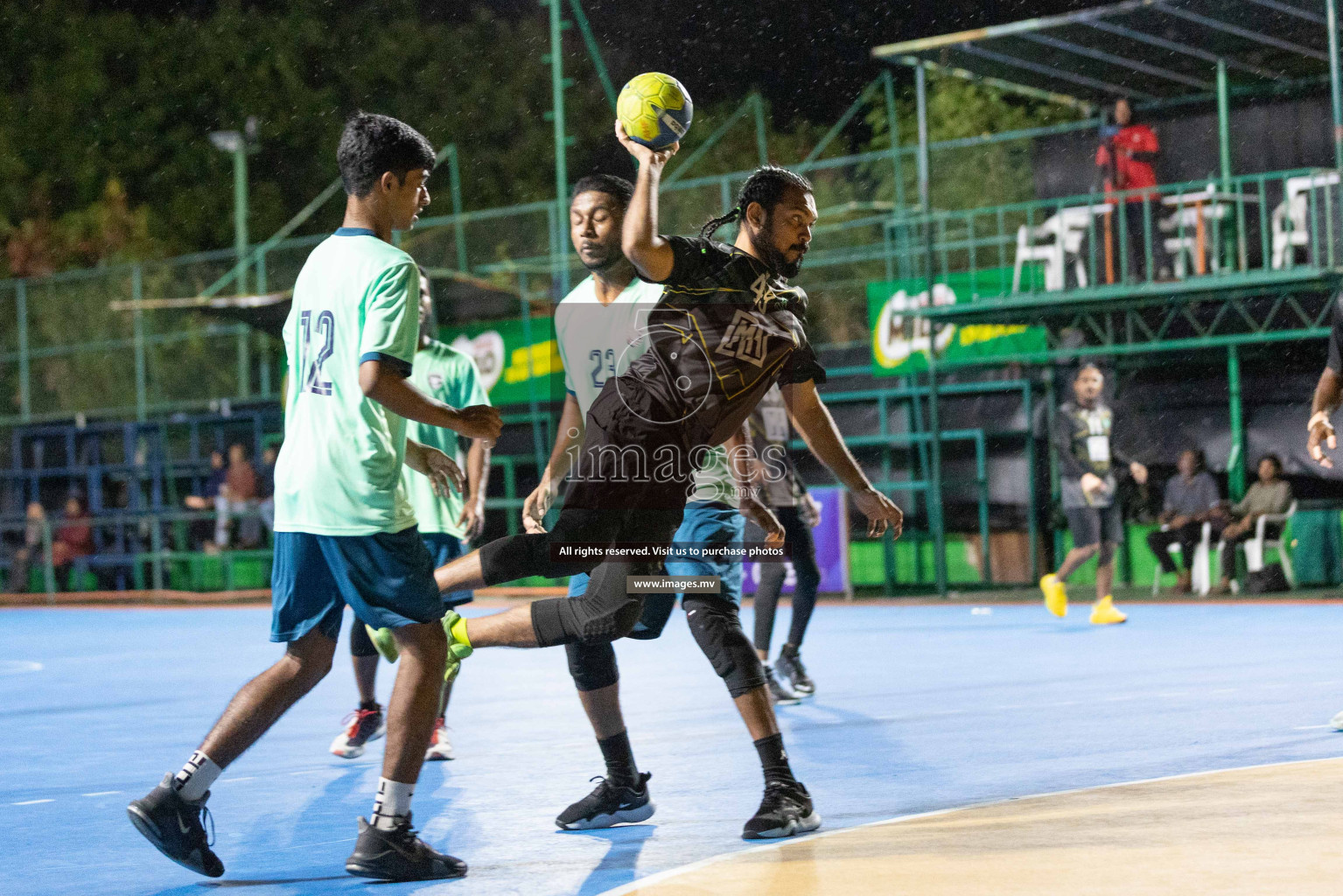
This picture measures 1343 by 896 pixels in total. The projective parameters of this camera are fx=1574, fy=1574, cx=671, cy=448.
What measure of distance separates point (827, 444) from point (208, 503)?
1874 cm

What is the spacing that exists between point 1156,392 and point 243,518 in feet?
41.6

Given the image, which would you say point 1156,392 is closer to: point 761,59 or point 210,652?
point 210,652

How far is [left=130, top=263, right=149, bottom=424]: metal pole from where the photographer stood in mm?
25297

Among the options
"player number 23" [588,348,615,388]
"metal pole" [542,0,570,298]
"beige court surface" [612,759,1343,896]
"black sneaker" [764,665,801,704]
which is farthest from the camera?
"metal pole" [542,0,570,298]

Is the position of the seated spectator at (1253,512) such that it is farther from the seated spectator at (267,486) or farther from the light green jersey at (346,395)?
the light green jersey at (346,395)

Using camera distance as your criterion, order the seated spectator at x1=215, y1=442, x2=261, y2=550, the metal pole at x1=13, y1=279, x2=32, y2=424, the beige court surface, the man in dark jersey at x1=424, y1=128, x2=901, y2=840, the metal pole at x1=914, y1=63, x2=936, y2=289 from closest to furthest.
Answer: the beige court surface
the man in dark jersey at x1=424, y1=128, x2=901, y2=840
the metal pole at x1=914, y1=63, x2=936, y2=289
the seated spectator at x1=215, y1=442, x2=261, y2=550
the metal pole at x1=13, y1=279, x2=32, y2=424

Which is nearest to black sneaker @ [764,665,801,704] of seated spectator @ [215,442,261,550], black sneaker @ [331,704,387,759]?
black sneaker @ [331,704,387,759]

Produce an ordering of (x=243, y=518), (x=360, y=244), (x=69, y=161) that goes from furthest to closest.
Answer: (x=69, y=161)
(x=243, y=518)
(x=360, y=244)

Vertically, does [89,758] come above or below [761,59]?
below

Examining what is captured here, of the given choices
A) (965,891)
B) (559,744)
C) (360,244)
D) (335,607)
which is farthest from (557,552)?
(559,744)

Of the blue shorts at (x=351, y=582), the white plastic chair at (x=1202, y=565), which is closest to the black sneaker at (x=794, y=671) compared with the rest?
the blue shorts at (x=351, y=582)

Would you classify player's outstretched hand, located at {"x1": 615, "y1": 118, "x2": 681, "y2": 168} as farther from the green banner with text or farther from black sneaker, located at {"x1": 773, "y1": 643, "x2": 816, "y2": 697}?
the green banner with text

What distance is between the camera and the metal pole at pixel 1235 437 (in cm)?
1753

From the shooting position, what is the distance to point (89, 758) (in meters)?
7.16
